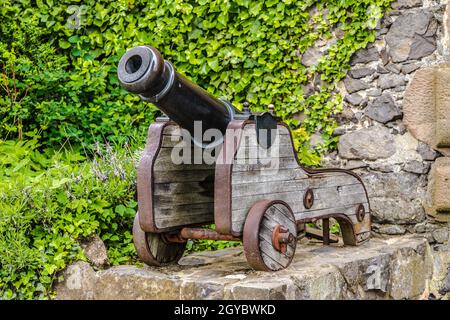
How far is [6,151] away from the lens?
4629 millimetres

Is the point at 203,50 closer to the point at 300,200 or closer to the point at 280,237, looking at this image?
the point at 300,200

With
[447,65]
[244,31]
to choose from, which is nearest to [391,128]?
[447,65]

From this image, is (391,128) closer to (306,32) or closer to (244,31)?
(306,32)

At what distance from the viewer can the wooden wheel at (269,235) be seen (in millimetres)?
3084

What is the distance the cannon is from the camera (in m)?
3.06

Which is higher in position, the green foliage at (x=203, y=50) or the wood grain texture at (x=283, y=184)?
the green foliage at (x=203, y=50)

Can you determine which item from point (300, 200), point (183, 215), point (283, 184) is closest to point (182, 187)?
point (183, 215)

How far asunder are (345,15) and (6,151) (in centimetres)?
256

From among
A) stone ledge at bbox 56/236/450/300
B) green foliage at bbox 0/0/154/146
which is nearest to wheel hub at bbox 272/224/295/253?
stone ledge at bbox 56/236/450/300

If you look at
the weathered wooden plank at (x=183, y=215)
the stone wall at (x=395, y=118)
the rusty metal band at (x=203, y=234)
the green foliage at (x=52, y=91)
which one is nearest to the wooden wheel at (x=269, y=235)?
the rusty metal band at (x=203, y=234)

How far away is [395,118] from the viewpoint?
437cm

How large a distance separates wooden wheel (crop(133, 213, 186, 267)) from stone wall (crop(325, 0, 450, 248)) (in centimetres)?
161

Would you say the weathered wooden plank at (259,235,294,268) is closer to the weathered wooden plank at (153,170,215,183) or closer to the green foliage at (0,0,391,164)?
the weathered wooden plank at (153,170,215,183)

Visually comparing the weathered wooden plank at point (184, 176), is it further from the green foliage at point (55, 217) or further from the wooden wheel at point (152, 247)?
the green foliage at point (55, 217)
